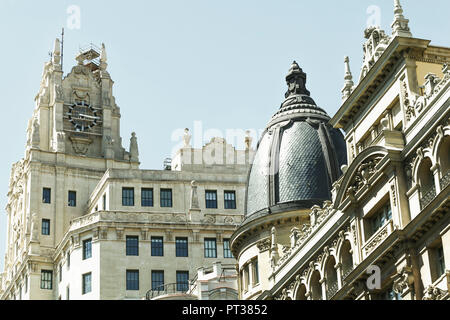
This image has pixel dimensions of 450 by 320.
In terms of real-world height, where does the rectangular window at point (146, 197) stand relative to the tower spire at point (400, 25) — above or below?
above

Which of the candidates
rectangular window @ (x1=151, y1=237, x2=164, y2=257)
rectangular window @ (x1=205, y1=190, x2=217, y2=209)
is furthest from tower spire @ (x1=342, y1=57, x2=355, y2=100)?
rectangular window @ (x1=205, y1=190, x2=217, y2=209)

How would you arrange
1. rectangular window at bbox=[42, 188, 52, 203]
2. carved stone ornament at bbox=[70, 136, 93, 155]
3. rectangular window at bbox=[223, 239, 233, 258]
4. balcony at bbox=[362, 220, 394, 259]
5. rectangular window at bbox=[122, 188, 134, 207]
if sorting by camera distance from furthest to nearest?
carved stone ornament at bbox=[70, 136, 93, 155] → rectangular window at bbox=[42, 188, 52, 203] → rectangular window at bbox=[122, 188, 134, 207] → rectangular window at bbox=[223, 239, 233, 258] → balcony at bbox=[362, 220, 394, 259]

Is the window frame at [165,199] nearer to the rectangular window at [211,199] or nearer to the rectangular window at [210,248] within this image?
the rectangular window at [211,199]

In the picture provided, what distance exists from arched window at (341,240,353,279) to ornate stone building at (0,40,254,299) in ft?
172

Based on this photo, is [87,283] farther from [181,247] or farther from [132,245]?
[181,247]

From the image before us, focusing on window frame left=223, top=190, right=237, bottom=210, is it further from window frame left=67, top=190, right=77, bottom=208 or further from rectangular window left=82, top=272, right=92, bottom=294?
window frame left=67, top=190, right=77, bottom=208

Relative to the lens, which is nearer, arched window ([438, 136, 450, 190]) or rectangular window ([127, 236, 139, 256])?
arched window ([438, 136, 450, 190])

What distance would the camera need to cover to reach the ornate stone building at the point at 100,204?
113438 millimetres

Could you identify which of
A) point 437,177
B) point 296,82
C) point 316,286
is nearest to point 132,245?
point 296,82

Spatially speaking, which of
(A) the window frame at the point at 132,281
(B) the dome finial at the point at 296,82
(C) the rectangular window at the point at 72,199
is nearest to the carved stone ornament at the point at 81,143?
(C) the rectangular window at the point at 72,199

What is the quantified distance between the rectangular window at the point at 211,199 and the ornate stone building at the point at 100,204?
0.33ft

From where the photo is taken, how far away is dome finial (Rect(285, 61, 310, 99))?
A: 76.3 metres
